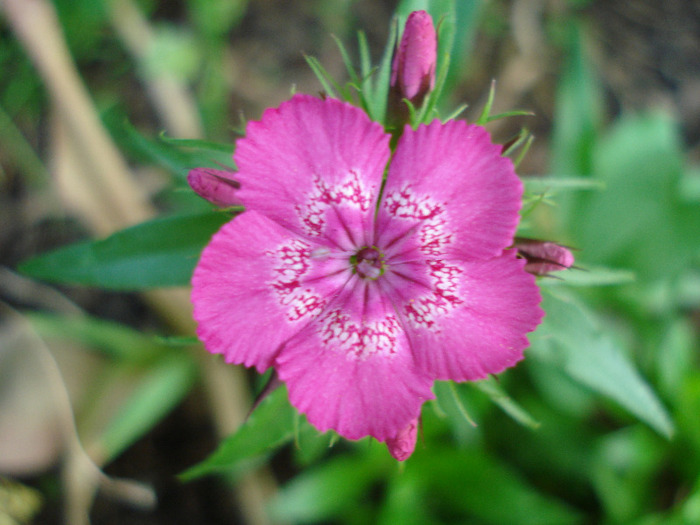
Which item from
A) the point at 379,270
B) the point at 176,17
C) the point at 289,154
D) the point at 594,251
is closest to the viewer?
the point at 289,154

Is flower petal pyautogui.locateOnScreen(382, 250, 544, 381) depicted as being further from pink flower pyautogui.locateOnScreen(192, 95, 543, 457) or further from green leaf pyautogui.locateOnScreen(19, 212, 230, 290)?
green leaf pyautogui.locateOnScreen(19, 212, 230, 290)

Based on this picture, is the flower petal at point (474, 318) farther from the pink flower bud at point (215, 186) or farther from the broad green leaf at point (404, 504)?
the broad green leaf at point (404, 504)

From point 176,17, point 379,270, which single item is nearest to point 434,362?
point 379,270

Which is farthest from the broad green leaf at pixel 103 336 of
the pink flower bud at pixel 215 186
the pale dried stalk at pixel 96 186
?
the pink flower bud at pixel 215 186

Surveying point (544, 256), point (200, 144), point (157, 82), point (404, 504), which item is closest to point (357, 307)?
point (544, 256)

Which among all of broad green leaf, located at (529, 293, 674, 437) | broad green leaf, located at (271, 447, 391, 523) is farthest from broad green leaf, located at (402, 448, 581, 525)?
broad green leaf, located at (529, 293, 674, 437)

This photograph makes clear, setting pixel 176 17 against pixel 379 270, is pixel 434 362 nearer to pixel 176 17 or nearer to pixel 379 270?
pixel 379 270

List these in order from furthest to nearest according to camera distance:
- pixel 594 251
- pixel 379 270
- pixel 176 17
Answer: pixel 176 17
pixel 594 251
pixel 379 270
